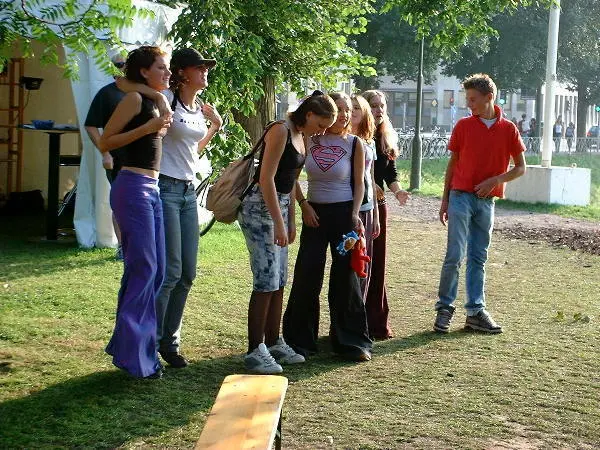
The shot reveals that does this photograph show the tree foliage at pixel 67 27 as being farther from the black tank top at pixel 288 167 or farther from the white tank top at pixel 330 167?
the white tank top at pixel 330 167

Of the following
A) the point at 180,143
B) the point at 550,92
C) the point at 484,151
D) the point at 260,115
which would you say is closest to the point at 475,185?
the point at 484,151

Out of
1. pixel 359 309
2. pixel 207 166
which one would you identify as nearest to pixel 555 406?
pixel 359 309

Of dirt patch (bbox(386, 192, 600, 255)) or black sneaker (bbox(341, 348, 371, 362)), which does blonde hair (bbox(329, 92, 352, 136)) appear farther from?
dirt patch (bbox(386, 192, 600, 255))

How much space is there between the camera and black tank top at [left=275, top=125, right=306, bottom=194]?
6.70 meters

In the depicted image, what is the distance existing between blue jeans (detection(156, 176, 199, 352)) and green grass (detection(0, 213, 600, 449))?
0.30 meters

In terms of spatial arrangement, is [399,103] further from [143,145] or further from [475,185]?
[143,145]

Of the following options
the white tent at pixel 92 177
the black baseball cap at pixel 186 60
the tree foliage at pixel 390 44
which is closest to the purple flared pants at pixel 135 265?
the black baseball cap at pixel 186 60

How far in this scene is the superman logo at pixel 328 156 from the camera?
23.7ft

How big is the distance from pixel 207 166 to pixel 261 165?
6867 millimetres

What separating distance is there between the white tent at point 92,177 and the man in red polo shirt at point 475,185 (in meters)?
4.62

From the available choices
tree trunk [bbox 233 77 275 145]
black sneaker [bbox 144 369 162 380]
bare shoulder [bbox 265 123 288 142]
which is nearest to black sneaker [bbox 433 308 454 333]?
bare shoulder [bbox 265 123 288 142]

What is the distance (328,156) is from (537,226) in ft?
34.0

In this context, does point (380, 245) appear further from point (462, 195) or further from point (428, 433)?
point (428, 433)

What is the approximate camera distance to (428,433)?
5734 mm
